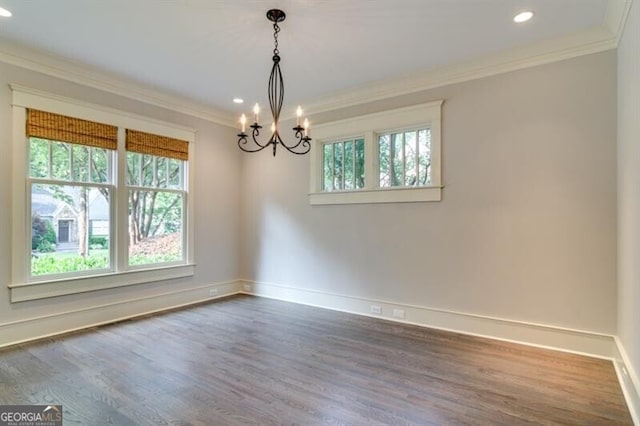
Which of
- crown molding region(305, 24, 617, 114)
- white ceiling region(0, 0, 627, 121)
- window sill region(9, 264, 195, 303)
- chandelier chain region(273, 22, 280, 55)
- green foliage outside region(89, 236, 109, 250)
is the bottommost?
window sill region(9, 264, 195, 303)

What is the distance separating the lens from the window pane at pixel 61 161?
395 centimetres

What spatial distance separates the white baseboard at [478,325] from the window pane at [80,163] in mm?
3215

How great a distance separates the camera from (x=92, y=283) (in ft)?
13.9

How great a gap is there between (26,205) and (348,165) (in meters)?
3.89

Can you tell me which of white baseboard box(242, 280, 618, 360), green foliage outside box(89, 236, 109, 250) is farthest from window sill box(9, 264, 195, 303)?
white baseboard box(242, 280, 618, 360)

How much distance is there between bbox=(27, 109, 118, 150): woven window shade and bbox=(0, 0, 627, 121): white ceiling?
644 millimetres

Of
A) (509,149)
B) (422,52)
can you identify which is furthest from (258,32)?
(509,149)

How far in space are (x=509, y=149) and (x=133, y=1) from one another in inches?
152

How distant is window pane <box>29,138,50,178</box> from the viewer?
3766 mm

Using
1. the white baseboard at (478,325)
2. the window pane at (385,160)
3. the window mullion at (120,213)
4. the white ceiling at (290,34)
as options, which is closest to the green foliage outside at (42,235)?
the window mullion at (120,213)

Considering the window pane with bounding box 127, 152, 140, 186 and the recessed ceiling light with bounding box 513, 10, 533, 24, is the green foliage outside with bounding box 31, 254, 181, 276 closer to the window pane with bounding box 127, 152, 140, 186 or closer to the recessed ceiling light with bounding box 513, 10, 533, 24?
the window pane with bounding box 127, 152, 140, 186

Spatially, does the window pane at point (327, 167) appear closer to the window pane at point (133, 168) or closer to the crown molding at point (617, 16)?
the window pane at point (133, 168)

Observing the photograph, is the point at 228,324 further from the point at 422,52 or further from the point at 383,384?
the point at 422,52

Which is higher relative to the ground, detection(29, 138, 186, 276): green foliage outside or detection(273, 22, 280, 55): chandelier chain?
detection(273, 22, 280, 55): chandelier chain
